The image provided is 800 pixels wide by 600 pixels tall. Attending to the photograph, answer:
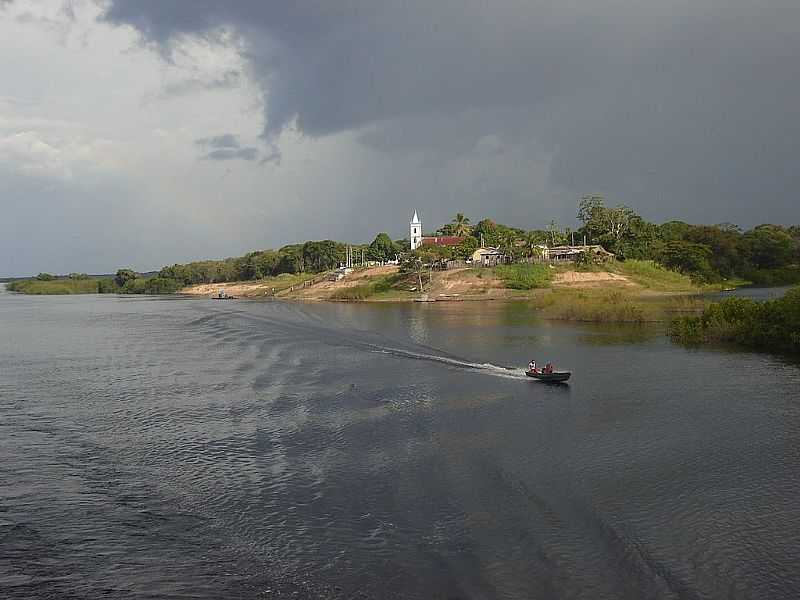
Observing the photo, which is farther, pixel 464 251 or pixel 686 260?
pixel 464 251

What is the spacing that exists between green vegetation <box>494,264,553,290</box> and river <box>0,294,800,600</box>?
71010mm

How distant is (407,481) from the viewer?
23.7 m

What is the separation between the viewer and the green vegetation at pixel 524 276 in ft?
393

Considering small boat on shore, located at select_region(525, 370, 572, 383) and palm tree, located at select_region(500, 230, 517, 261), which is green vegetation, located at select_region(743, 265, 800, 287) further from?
small boat on shore, located at select_region(525, 370, 572, 383)

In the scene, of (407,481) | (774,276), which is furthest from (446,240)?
(407,481)

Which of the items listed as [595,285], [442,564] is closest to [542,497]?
[442,564]

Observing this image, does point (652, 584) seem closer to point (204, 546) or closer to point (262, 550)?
point (262, 550)

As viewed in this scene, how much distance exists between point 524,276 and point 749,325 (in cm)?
7009

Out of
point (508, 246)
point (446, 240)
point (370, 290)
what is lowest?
point (370, 290)

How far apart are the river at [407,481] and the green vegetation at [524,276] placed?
233 ft

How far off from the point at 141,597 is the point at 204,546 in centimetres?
278

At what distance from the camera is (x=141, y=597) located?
1630 centimetres

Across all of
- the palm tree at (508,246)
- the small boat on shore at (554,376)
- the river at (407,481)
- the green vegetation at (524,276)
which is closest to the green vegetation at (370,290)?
the palm tree at (508,246)

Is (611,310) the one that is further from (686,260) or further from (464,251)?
(686,260)
